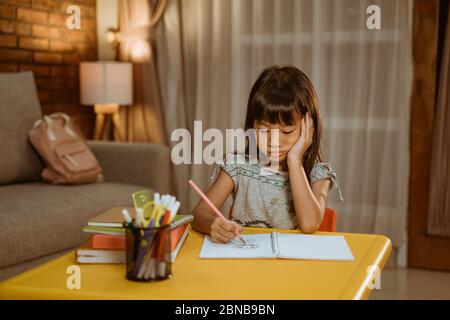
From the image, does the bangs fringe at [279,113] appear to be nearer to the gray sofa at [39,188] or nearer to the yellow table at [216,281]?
the yellow table at [216,281]

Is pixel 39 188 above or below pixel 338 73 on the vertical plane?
below

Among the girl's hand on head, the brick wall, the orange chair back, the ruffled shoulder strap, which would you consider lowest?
the orange chair back

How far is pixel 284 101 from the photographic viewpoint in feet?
5.41

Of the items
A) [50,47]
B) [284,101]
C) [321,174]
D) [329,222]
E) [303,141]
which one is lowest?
[329,222]

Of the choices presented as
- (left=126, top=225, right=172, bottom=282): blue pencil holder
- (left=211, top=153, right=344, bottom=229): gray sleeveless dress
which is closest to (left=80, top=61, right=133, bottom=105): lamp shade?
(left=211, top=153, right=344, bottom=229): gray sleeveless dress

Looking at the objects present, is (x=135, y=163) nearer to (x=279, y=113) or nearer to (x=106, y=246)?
(x=279, y=113)

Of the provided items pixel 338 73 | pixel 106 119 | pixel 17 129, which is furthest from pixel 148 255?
pixel 106 119

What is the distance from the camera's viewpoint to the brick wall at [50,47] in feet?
10.8

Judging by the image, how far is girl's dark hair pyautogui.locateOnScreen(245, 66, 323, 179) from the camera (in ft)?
5.39

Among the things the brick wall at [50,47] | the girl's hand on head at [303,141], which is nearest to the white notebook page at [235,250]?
the girl's hand on head at [303,141]

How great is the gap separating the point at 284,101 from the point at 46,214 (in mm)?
1151

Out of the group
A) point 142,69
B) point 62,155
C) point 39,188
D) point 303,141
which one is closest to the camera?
point 303,141

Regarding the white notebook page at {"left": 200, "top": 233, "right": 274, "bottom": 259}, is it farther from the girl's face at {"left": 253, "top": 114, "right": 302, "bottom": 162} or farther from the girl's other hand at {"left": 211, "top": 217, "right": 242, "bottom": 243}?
the girl's face at {"left": 253, "top": 114, "right": 302, "bottom": 162}

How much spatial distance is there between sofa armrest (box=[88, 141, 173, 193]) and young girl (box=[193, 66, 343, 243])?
1.23 meters
